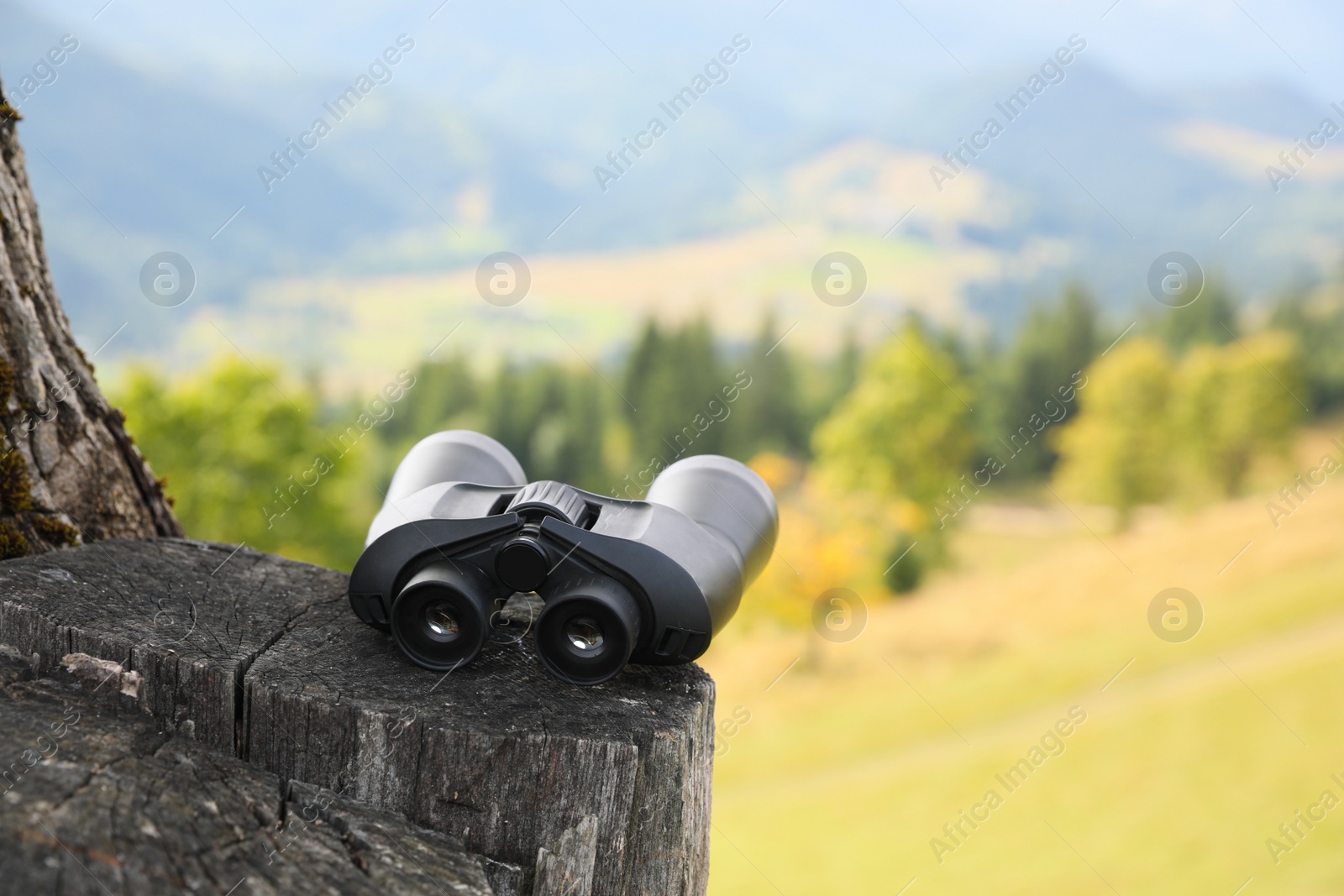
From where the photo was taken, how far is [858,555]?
23078 mm

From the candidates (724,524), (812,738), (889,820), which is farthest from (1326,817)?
(724,524)

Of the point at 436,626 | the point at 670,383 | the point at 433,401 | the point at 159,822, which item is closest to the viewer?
the point at 159,822

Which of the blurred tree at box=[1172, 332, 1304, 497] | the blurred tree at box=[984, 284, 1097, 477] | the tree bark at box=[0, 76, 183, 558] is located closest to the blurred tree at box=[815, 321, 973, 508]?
the blurred tree at box=[984, 284, 1097, 477]

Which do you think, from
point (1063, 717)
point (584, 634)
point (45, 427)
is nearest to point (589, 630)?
point (584, 634)

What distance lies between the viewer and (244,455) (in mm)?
15750

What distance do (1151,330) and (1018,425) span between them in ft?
25.3

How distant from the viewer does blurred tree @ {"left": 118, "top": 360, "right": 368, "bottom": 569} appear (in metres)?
15.5

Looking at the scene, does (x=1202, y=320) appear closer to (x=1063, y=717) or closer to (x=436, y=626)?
(x=1063, y=717)

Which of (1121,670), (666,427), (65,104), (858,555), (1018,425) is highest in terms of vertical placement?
(65,104)

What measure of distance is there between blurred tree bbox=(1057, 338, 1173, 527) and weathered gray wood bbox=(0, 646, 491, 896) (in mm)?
27666

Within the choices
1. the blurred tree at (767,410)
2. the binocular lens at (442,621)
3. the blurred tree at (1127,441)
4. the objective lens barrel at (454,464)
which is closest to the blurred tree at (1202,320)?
the blurred tree at (1127,441)

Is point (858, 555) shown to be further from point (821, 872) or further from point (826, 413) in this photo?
point (821, 872)

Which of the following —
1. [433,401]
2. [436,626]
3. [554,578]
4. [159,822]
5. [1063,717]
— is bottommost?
[159,822]

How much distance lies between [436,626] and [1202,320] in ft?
121
